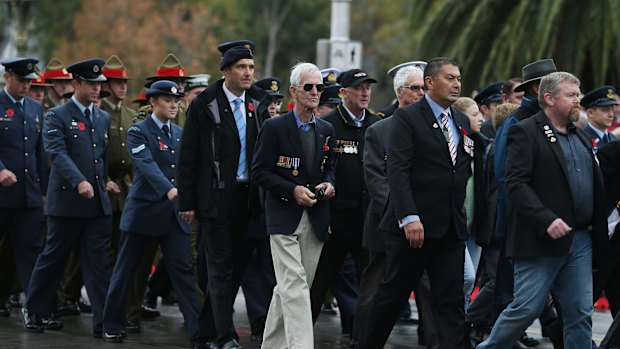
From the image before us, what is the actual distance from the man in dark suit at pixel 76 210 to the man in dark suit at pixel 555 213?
3.85 meters

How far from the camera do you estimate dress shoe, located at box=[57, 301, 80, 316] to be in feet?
41.3

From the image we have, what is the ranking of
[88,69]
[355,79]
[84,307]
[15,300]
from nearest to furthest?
[355,79] → [88,69] → [84,307] → [15,300]

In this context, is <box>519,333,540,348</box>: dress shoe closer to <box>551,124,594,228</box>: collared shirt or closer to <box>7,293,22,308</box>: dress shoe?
<box>551,124,594,228</box>: collared shirt

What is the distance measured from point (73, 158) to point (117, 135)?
1376 millimetres

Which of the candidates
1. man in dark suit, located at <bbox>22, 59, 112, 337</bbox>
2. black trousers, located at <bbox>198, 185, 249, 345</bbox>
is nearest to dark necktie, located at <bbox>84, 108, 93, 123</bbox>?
man in dark suit, located at <bbox>22, 59, 112, 337</bbox>

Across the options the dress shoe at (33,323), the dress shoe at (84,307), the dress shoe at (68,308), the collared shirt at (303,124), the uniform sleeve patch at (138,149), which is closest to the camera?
the collared shirt at (303,124)

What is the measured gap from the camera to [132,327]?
38.1 ft

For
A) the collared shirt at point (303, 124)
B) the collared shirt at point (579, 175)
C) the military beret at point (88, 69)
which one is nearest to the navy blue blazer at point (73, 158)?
the military beret at point (88, 69)

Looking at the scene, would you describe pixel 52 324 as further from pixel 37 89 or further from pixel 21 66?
pixel 37 89

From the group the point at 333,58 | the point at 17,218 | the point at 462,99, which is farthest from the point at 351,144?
the point at 333,58

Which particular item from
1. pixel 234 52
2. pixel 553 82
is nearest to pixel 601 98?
pixel 553 82

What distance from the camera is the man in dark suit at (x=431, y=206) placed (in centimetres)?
862

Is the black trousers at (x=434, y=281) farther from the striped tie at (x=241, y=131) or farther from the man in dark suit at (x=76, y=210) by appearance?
the man in dark suit at (x=76, y=210)

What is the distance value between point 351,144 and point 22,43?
13.7m
